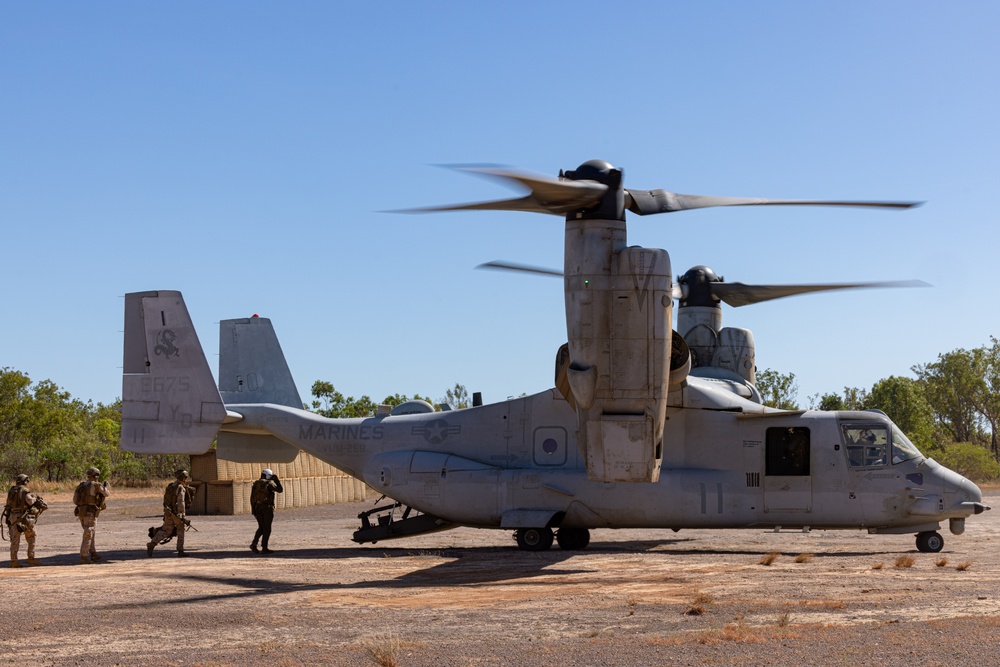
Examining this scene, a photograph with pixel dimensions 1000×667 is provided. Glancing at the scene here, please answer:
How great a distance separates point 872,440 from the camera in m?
17.5

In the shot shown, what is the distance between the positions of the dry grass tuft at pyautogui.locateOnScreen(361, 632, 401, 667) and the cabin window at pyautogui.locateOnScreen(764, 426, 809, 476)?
32.8ft

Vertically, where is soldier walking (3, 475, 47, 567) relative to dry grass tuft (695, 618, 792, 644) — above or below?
above

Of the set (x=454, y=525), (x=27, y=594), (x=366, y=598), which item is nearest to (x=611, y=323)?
(x=366, y=598)

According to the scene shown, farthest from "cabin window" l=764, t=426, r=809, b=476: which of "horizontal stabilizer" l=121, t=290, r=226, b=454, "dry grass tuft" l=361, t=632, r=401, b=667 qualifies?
"horizontal stabilizer" l=121, t=290, r=226, b=454

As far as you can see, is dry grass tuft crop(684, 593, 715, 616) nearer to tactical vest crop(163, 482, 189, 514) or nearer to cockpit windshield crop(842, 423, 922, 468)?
cockpit windshield crop(842, 423, 922, 468)

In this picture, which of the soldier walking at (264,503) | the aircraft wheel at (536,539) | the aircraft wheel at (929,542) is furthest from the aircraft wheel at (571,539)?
the aircraft wheel at (929,542)

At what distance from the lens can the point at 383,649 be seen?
8.61 m

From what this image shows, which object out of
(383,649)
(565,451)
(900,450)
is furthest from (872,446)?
(383,649)

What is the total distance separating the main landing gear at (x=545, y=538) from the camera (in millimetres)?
18031

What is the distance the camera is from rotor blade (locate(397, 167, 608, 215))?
11.9 metres

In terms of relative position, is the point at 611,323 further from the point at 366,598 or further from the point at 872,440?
the point at 872,440

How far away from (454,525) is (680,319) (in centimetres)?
681

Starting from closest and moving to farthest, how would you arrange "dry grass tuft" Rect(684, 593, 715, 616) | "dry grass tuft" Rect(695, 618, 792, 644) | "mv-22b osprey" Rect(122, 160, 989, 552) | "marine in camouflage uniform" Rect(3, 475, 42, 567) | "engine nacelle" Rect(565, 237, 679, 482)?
"dry grass tuft" Rect(695, 618, 792, 644) < "dry grass tuft" Rect(684, 593, 715, 616) < "engine nacelle" Rect(565, 237, 679, 482) < "marine in camouflage uniform" Rect(3, 475, 42, 567) < "mv-22b osprey" Rect(122, 160, 989, 552)

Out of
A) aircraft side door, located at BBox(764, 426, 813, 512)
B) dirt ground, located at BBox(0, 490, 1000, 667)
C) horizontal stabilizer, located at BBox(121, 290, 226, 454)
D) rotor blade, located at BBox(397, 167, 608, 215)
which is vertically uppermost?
rotor blade, located at BBox(397, 167, 608, 215)
